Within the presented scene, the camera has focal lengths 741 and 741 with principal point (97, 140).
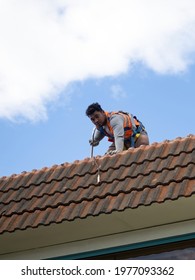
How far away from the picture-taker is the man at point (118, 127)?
9711 millimetres

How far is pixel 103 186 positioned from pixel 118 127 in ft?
4.44

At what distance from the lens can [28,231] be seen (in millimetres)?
8625

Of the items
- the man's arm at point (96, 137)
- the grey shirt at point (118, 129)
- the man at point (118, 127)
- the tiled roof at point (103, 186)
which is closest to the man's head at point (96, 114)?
the man at point (118, 127)

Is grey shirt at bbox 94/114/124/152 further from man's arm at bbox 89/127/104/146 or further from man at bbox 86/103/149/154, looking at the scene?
man's arm at bbox 89/127/104/146

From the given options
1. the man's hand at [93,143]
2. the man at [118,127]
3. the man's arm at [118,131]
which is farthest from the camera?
the man's hand at [93,143]

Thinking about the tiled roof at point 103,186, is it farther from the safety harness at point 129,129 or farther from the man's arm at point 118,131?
the safety harness at point 129,129

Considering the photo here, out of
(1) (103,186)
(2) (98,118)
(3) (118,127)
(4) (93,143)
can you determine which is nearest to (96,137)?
(4) (93,143)

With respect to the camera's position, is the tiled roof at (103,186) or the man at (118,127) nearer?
the tiled roof at (103,186)

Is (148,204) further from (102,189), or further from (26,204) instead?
(26,204)

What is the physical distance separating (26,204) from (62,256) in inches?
29.9

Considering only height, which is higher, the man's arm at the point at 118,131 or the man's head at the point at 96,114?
the man's head at the point at 96,114

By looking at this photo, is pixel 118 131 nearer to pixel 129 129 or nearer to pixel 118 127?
pixel 118 127

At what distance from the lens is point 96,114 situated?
9.94m

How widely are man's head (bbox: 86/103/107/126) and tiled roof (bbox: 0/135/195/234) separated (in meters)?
0.82
